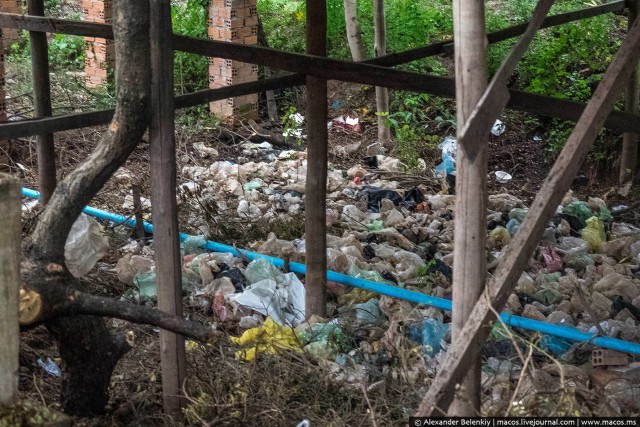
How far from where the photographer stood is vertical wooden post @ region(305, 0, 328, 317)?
4.82 metres

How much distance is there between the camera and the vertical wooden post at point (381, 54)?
8.84 meters

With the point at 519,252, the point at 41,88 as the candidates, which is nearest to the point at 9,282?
the point at 519,252

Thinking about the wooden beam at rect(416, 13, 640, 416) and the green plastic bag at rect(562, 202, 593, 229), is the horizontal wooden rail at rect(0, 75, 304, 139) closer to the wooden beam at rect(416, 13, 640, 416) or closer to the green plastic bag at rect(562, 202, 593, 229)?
the wooden beam at rect(416, 13, 640, 416)

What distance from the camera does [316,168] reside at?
4910mm

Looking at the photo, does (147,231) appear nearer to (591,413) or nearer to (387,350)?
(387,350)

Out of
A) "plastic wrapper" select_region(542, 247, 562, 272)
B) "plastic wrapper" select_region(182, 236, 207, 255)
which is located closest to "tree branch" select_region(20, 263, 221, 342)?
"plastic wrapper" select_region(182, 236, 207, 255)

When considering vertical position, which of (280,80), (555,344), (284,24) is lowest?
(555,344)

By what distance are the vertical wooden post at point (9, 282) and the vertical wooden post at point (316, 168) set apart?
244 centimetres

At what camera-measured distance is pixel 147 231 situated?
6234 millimetres

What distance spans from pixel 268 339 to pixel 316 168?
104 centimetres

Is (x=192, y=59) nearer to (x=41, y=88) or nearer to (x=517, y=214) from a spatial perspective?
(x=517, y=214)

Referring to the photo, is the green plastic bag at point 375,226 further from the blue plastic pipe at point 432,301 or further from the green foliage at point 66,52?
the green foliage at point 66,52

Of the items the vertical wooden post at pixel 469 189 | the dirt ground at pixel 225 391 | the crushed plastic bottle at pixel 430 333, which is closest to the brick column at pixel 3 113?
the dirt ground at pixel 225 391

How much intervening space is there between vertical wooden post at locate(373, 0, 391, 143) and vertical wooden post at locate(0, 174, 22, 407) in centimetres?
659
